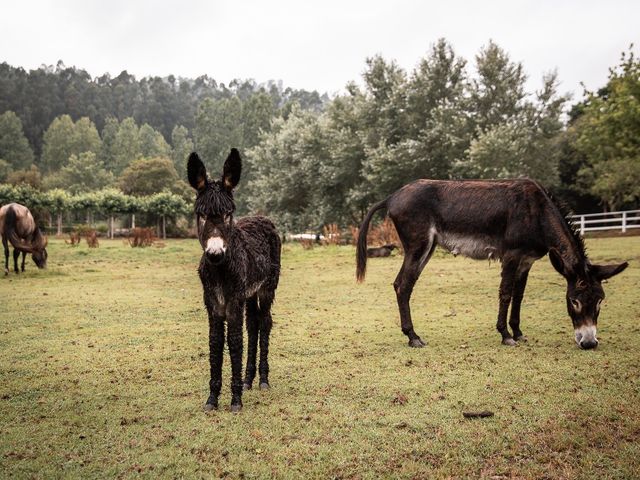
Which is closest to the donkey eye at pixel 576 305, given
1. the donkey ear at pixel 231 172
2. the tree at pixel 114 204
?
the donkey ear at pixel 231 172

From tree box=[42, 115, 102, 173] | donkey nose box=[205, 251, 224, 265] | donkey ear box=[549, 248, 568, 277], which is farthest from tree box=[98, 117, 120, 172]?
donkey nose box=[205, 251, 224, 265]

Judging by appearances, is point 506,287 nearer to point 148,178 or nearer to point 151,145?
point 148,178

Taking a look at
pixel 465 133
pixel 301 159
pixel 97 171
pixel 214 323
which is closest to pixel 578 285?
pixel 214 323

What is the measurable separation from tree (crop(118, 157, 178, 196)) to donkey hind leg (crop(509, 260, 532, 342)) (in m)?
62.5

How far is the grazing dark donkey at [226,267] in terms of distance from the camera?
4781mm

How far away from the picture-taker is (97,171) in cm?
8025

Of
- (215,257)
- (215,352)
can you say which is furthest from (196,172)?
(215,352)

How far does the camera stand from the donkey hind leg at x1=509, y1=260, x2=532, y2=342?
8.04m

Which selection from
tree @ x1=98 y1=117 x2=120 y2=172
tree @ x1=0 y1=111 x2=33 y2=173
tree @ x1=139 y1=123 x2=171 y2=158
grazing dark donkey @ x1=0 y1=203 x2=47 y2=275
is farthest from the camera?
tree @ x1=0 y1=111 x2=33 y2=173

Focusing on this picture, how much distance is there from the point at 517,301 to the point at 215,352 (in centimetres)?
495

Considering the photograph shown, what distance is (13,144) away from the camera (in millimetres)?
99750

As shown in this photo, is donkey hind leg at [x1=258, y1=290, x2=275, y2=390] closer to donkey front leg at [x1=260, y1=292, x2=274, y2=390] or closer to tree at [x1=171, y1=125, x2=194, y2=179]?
donkey front leg at [x1=260, y1=292, x2=274, y2=390]

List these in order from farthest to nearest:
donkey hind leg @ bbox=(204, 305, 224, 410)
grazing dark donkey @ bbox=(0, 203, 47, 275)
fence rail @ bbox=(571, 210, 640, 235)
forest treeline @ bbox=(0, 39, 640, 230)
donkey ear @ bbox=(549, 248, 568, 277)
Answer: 1. forest treeline @ bbox=(0, 39, 640, 230)
2. fence rail @ bbox=(571, 210, 640, 235)
3. grazing dark donkey @ bbox=(0, 203, 47, 275)
4. donkey ear @ bbox=(549, 248, 568, 277)
5. donkey hind leg @ bbox=(204, 305, 224, 410)

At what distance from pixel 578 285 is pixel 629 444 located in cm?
352
